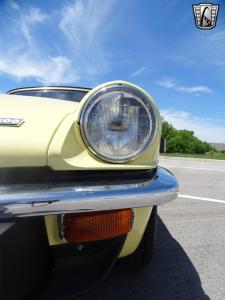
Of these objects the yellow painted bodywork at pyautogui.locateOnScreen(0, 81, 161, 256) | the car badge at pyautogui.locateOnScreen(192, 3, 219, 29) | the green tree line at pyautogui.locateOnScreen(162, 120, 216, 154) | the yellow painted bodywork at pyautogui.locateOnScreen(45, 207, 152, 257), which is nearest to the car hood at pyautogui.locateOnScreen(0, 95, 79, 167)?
the yellow painted bodywork at pyautogui.locateOnScreen(0, 81, 161, 256)

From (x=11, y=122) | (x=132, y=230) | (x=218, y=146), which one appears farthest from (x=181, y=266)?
(x=218, y=146)

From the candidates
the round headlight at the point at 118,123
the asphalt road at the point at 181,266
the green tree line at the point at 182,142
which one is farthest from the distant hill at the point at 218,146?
the round headlight at the point at 118,123

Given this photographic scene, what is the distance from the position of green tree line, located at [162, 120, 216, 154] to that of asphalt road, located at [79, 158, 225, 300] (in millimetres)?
16640

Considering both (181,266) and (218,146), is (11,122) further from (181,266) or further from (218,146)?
(218,146)

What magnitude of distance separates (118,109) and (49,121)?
0.28 meters

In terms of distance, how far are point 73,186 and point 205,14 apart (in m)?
6.59

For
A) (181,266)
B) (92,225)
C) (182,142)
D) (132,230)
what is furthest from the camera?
(182,142)

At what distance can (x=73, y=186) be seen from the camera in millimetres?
1235

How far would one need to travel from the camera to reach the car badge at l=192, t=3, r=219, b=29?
677cm

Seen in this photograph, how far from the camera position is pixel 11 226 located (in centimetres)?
112

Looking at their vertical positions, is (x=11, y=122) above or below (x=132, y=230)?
above

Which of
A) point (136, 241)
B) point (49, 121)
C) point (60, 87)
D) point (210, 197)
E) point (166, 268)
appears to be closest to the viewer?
point (49, 121)

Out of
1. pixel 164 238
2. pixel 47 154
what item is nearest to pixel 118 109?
pixel 47 154

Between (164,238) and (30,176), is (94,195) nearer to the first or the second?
(30,176)
